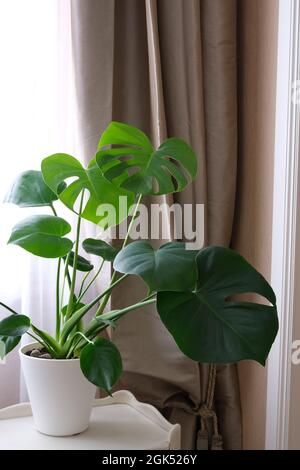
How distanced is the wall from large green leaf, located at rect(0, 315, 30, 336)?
68cm

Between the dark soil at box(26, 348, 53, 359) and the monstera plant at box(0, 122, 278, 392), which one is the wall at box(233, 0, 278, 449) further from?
the dark soil at box(26, 348, 53, 359)

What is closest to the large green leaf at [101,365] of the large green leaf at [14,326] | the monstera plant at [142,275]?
the monstera plant at [142,275]

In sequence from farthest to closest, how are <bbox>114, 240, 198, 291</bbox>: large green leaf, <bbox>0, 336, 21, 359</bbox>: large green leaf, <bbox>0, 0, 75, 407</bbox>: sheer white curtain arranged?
<bbox>0, 0, 75, 407</bbox>: sheer white curtain, <bbox>0, 336, 21, 359</bbox>: large green leaf, <bbox>114, 240, 198, 291</bbox>: large green leaf

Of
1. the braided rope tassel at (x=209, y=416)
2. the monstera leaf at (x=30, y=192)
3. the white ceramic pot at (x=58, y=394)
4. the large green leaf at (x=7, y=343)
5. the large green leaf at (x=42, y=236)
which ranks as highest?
the monstera leaf at (x=30, y=192)

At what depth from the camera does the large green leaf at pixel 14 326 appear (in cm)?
123

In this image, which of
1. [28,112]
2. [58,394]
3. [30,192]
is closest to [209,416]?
[58,394]

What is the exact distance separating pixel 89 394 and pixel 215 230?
61 cm

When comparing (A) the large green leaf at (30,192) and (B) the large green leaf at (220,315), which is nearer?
(B) the large green leaf at (220,315)

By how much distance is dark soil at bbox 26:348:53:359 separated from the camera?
135 centimetres

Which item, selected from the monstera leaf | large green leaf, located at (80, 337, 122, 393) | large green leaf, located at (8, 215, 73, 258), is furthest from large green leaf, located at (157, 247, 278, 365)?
the monstera leaf

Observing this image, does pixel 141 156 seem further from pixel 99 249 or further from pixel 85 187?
pixel 99 249

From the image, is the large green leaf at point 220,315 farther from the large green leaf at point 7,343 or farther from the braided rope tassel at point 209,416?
the braided rope tassel at point 209,416

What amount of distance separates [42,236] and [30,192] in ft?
0.47

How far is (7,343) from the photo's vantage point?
124cm
